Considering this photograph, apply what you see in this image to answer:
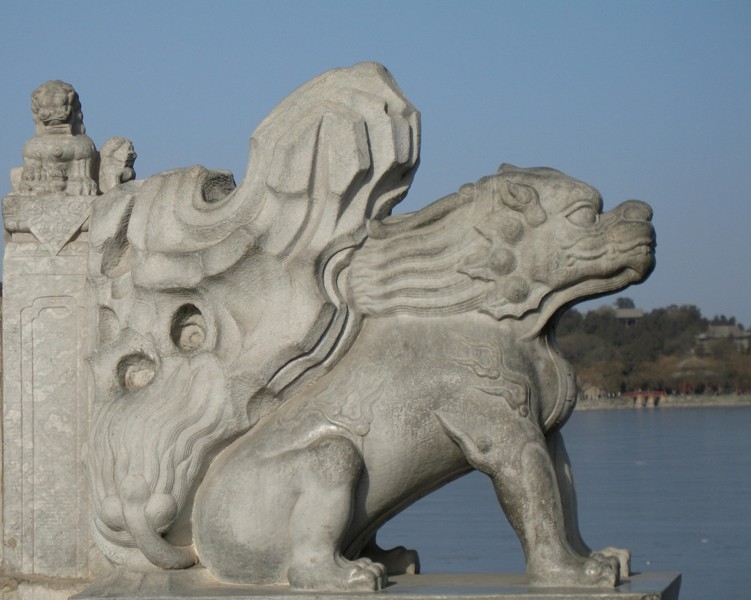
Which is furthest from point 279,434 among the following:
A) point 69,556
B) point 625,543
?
point 625,543

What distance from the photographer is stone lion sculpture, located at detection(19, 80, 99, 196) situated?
18.8 feet

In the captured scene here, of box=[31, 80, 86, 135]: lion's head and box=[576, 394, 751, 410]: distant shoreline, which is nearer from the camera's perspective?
box=[31, 80, 86, 135]: lion's head

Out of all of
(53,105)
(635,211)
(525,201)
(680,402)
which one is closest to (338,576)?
(525,201)

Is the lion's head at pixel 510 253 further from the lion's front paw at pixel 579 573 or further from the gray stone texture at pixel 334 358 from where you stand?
the lion's front paw at pixel 579 573

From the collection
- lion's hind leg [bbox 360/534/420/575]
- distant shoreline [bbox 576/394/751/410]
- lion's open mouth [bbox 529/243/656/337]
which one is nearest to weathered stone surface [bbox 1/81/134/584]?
lion's hind leg [bbox 360/534/420/575]

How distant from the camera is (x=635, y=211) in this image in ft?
16.0

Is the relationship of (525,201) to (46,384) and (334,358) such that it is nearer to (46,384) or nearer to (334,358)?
(334,358)

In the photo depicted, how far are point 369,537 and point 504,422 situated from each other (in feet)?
2.37

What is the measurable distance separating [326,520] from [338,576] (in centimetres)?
18

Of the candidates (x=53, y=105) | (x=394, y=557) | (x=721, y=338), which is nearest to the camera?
(x=394, y=557)

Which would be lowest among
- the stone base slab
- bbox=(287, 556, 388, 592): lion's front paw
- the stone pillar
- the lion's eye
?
the stone base slab

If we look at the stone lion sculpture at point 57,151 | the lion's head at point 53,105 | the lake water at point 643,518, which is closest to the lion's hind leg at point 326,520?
the stone lion sculpture at point 57,151

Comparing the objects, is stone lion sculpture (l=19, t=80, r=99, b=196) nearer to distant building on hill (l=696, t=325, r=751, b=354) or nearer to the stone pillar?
the stone pillar

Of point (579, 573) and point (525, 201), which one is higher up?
point (525, 201)
